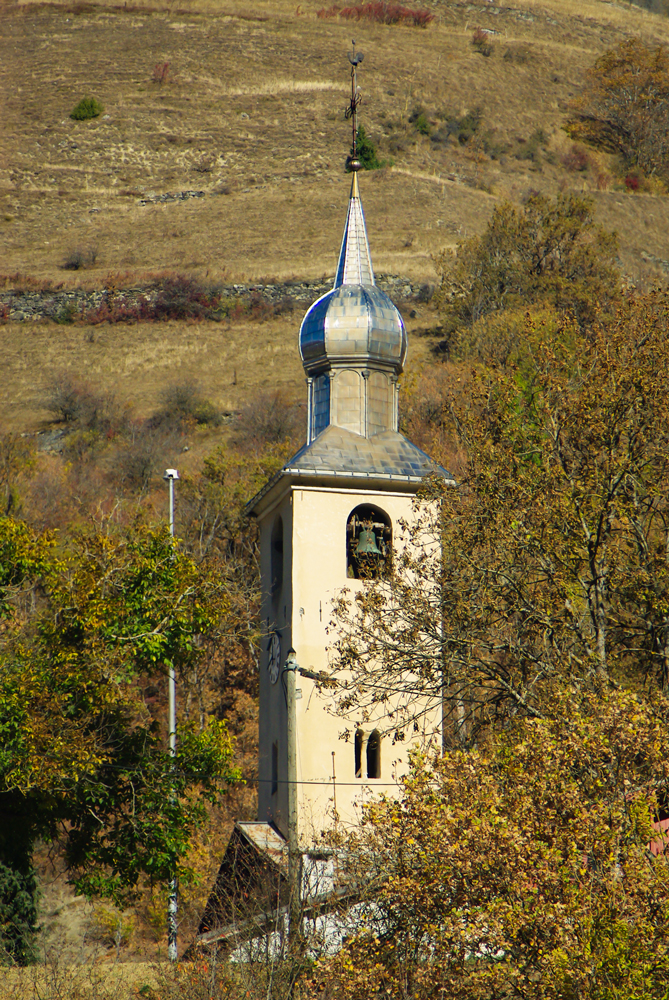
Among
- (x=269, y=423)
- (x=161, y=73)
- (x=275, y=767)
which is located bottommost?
(x=275, y=767)

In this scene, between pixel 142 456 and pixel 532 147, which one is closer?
pixel 142 456

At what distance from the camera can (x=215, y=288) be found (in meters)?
63.1

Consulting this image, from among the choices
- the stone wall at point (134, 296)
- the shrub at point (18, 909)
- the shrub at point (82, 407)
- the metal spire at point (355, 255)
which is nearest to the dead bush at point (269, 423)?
the shrub at point (82, 407)

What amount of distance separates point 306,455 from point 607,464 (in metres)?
6.66

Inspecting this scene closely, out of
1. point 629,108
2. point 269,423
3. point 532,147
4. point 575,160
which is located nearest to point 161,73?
point 532,147

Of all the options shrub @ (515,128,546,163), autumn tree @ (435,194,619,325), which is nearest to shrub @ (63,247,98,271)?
autumn tree @ (435,194,619,325)

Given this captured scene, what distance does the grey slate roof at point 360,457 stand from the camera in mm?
→ 20375

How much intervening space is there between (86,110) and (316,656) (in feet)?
245

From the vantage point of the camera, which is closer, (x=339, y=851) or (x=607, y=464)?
(x=339, y=851)

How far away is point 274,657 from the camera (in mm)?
21203

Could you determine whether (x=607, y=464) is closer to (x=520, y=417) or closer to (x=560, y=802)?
(x=520, y=417)

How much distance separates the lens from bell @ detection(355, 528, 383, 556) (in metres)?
19.6

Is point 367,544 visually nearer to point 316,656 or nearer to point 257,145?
→ point 316,656

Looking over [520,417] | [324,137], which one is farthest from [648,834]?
[324,137]
